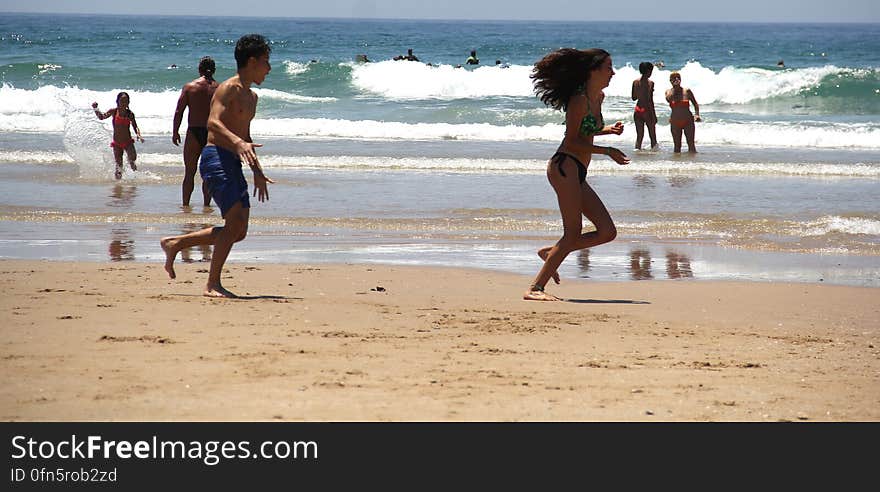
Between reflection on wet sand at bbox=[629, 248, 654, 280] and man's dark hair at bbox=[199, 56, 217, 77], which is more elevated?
man's dark hair at bbox=[199, 56, 217, 77]

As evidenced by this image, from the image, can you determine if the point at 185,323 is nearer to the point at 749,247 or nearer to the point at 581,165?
the point at 581,165

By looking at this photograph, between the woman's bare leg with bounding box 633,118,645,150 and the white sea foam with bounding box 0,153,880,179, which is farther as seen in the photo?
the woman's bare leg with bounding box 633,118,645,150

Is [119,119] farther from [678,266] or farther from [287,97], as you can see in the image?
[287,97]

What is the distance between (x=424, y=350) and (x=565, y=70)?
2.40 meters

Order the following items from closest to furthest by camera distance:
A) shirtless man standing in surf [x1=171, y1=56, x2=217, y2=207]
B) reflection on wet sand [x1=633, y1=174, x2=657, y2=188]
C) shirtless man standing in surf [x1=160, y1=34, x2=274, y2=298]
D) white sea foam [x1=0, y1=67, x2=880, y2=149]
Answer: shirtless man standing in surf [x1=160, y1=34, x2=274, y2=298]
shirtless man standing in surf [x1=171, y1=56, x2=217, y2=207]
reflection on wet sand [x1=633, y1=174, x2=657, y2=188]
white sea foam [x1=0, y1=67, x2=880, y2=149]

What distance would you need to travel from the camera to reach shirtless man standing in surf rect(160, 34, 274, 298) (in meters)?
6.61

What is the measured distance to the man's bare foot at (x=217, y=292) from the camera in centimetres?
675

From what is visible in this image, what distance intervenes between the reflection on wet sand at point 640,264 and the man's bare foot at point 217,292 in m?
3.15

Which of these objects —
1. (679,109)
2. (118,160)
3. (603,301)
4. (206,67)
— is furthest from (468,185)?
(603,301)

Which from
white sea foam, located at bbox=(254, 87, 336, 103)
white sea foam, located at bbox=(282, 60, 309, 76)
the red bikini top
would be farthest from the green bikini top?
white sea foam, located at bbox=(282, 60, 309, 76)

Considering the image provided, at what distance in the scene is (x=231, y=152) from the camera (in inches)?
260

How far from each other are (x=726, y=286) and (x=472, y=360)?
333 cm

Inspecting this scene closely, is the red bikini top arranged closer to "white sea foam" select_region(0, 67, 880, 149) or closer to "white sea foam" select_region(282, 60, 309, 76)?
"white sea foam" select_region(0, 67, 880, 149)

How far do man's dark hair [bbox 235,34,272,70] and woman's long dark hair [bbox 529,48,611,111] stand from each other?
1712 mm
